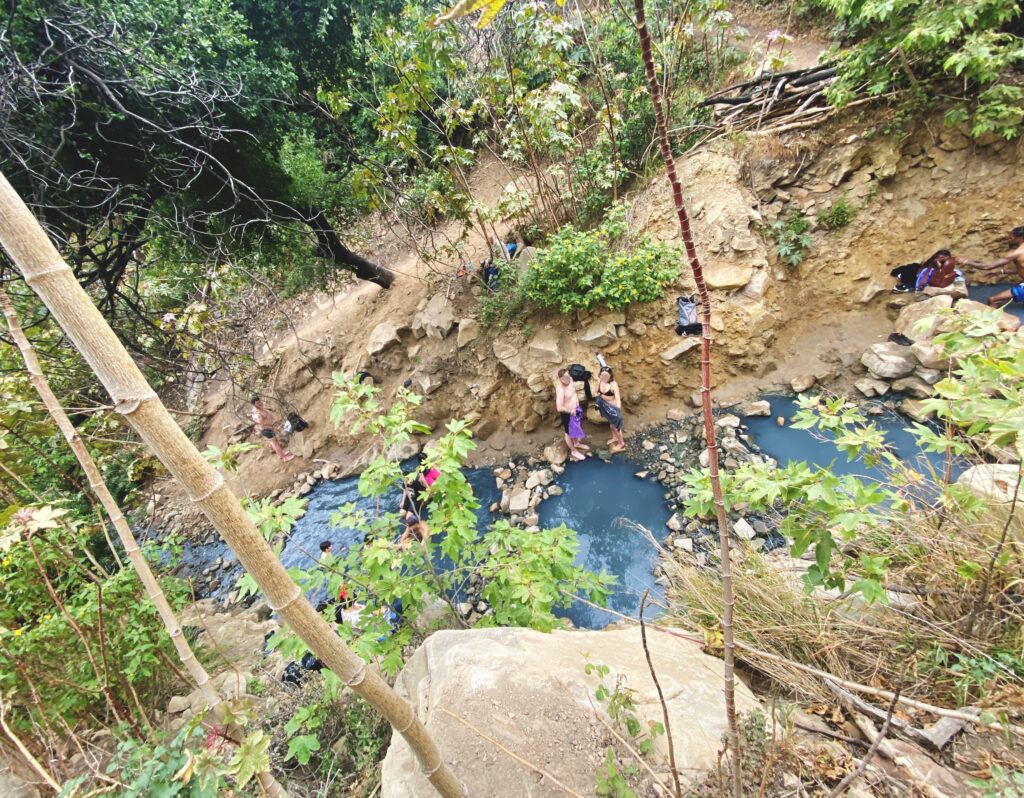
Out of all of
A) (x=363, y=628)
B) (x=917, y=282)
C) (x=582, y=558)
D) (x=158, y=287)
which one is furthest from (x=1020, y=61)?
(x=158, y=287)

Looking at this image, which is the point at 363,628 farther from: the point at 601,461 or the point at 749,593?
the point at 601,461

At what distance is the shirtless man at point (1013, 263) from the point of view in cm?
461

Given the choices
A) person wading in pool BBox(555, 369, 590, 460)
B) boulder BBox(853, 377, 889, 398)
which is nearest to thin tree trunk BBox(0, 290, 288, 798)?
person wading in pool BBox(555, 369, 590, 460)

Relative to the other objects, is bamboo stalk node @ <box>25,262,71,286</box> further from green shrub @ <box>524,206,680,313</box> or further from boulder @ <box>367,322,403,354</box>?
boulder @ <box>367,322,403,354</box>

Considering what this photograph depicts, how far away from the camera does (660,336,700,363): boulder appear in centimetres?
537

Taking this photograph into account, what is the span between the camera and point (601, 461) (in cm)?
539

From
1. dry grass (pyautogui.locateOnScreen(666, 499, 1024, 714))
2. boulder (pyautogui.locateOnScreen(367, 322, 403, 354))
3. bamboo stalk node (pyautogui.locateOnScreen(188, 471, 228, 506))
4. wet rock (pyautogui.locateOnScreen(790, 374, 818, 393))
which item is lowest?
wet rock (pyautogui.locateOnScreen(790, 374, 818, 393))

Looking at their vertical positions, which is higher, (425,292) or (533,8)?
(533,8)

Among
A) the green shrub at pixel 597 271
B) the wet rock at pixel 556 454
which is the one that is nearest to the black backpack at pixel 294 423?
the wet rock at pixel 556 454

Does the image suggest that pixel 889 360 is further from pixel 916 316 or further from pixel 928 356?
pixel 916 316

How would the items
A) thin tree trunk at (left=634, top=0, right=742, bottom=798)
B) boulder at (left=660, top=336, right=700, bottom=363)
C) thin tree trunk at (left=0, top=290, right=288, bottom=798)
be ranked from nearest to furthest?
thin tree trunk at (left=634, top=0, right=742, bottom=798) < thin tree trunk at (left=0, top=290, right=288, bottom=798) < boulder at (left=660, top=336, right=700, bottom=363)

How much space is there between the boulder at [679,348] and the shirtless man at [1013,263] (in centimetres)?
321

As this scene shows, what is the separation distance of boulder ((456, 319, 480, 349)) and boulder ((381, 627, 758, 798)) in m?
4.60

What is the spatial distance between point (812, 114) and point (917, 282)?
8.37 feet
